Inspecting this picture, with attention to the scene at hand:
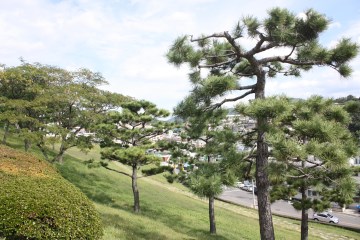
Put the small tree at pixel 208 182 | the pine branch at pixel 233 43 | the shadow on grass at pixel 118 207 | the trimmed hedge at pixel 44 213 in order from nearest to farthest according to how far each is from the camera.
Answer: the trimmed hedge at pixel 44 213
the small tree at pixel 208 182
the pine branch at pixel 233 43
the shadow on grass at pixel 118 207

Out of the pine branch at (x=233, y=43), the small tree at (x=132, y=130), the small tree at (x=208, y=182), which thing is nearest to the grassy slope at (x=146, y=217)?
the small tree at (x=132, y=130)

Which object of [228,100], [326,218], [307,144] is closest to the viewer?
[307,144]

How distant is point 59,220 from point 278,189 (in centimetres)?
868

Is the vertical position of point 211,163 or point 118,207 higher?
point 211,163

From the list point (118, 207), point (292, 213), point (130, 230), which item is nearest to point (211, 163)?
point (130, 230)

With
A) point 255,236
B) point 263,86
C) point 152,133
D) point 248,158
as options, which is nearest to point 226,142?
point 248,158

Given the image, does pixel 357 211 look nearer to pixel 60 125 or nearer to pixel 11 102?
pixel 60 125

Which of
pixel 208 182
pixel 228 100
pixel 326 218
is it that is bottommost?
pixel 326 218

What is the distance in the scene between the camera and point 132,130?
15.4m

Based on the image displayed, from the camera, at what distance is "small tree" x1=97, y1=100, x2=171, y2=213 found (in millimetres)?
14973

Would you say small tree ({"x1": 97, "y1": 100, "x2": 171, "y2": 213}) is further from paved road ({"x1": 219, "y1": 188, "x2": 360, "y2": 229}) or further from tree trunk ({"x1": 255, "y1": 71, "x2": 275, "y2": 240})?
paved road ({"x1": 219, "y1": 188, "x2": 360, "y2": 229})

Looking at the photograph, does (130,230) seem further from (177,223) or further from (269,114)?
(269,114)

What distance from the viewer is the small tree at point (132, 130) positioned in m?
15.0

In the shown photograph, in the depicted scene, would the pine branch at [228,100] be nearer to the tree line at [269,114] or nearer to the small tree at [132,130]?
the tree line at [269,114]
